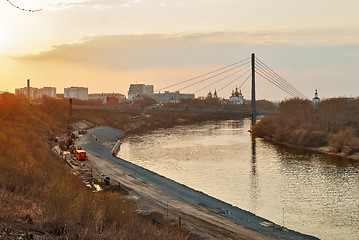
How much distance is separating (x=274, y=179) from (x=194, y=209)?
6.51m

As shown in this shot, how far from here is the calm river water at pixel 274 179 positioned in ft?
41.8

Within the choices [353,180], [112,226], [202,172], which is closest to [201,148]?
[202,172]

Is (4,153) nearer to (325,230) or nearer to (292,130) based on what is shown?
(325,230)

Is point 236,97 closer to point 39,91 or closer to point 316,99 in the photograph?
point 39,91

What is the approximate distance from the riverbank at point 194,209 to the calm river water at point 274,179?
0.92 meters

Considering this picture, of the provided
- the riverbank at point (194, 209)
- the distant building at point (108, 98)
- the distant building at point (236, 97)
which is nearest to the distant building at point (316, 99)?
the riverbank at point (194, 209)

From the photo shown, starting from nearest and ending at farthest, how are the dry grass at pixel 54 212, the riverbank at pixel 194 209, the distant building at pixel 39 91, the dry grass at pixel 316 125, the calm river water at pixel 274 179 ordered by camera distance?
the dry grass at pixel 54 212 → the riverbank at pixel 194 209 → the calm river water at pixel 274 179 → the dry grass at pixel 316 125 → the distant building at pixel 39 91

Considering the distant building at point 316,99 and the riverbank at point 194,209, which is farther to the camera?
the distant building at point 316,99

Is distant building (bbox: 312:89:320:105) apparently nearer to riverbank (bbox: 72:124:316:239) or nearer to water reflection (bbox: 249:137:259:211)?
water reflection (bbox: 249:137:259:211)

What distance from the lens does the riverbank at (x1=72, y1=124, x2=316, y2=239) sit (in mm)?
10914

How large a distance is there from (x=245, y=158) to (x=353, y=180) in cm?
784

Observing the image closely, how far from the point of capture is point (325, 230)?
37.8 feet

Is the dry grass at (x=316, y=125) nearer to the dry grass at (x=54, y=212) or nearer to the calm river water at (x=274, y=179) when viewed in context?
the calm river water at (x=274, y=179)

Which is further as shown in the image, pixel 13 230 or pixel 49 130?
pixel 49 130
